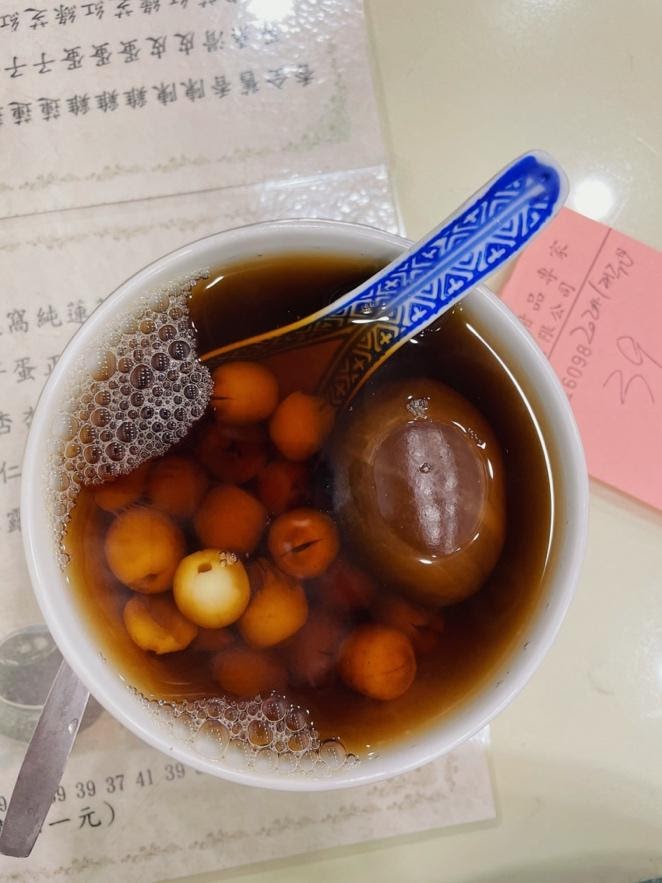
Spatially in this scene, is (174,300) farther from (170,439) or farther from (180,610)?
(180,610)

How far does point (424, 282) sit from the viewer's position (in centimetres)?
52

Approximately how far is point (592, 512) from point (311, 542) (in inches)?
11.5

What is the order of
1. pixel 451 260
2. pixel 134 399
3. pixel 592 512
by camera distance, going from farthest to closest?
pixel 592 512, pixel 134 399, pixel 451 260

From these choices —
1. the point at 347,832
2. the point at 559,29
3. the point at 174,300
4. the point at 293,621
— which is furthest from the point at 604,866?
the point at 559,29

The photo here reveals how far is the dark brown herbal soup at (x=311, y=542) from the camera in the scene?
1.94ft

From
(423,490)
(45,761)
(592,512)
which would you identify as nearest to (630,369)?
(592,512)

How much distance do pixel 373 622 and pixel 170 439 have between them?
232 millimetres

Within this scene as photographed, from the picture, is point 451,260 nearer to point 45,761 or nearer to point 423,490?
point 423,490

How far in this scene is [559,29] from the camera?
0.77m

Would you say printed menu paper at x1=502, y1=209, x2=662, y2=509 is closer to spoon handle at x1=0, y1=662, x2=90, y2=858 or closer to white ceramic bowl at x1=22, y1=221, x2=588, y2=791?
white ceramic bowl at x1=22, y1=221, x2=588, y2=791

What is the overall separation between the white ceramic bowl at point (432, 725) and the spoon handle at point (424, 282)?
0.03 meters

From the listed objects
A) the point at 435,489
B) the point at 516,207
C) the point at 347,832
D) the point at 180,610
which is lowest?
the point at 347,832

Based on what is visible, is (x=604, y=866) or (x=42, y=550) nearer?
(x=42, y=550)

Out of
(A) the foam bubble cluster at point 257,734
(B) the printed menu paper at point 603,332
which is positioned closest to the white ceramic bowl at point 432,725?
(A) the foam bubble cluster at point 257,734
